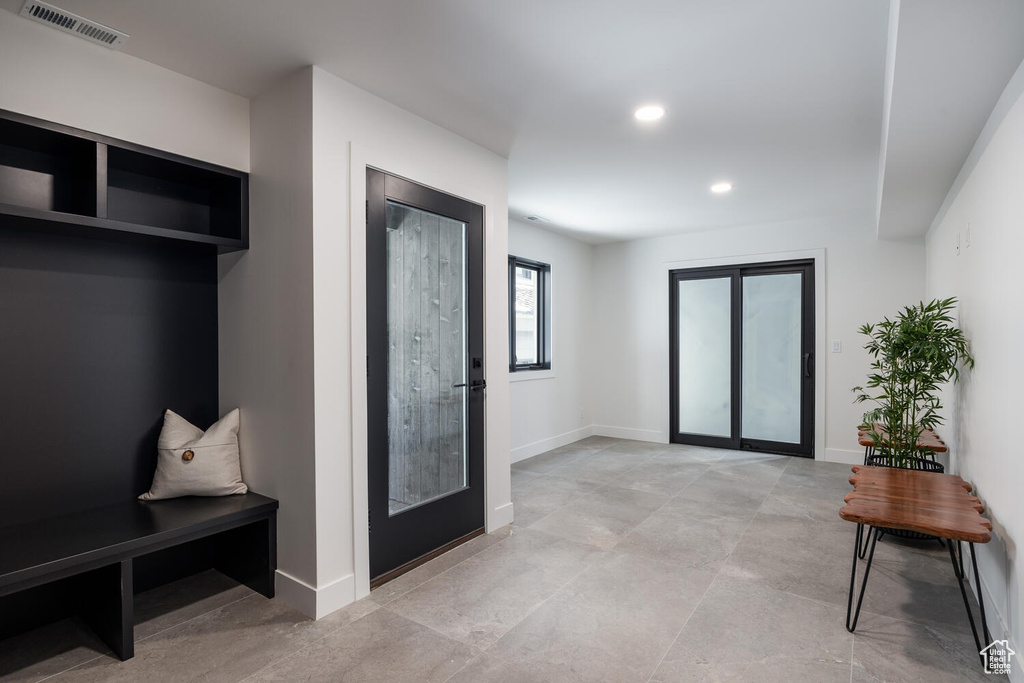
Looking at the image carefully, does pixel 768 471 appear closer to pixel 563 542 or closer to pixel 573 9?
pixel 563 542

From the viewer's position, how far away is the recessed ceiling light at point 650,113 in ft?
9.18

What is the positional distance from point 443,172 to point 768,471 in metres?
3.96

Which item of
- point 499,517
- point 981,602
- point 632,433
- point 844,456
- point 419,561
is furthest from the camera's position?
point 632,433

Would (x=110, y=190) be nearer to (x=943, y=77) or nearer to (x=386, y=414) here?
(x=386, y=414)

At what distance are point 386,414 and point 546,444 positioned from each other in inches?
134

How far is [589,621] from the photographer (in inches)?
91.7

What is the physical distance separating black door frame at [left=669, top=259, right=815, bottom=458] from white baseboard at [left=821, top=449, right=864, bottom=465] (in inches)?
6.4

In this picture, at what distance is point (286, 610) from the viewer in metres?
2.41

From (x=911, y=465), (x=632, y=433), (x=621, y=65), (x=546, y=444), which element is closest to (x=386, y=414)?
(x=621, y=65)

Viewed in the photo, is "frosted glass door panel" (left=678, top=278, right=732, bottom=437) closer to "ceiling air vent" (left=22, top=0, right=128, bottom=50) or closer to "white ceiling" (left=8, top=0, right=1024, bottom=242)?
"white ceiling" (left=8, top=0, right=1024, bottom=242)

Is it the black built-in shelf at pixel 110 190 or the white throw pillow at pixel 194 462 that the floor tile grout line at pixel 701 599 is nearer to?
the white throw pillow at pixel 194 462

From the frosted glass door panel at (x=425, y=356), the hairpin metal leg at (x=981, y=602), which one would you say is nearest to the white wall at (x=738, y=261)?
the hairpin metal leg at (x=981, y=602)

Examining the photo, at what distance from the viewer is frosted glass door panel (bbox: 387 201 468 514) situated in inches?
109

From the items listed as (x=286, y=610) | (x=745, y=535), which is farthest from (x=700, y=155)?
(x=286, y=610)
